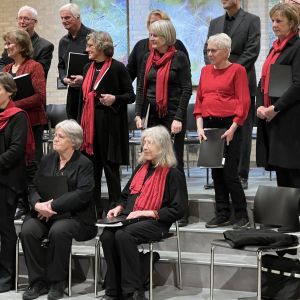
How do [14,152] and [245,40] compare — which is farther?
[245,40]

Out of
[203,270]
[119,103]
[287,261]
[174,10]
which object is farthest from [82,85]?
[174,10]

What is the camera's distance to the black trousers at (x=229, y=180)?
5027 mm

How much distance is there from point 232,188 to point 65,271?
1.31 meters

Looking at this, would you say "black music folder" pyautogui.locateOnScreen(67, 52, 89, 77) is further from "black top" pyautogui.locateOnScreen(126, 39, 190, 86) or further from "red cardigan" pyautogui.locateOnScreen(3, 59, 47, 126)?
"black top" pyautogui.locateOnScreen(126, 39, 190, 86)

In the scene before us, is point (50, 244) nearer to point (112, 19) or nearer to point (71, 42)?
point (71, 42)

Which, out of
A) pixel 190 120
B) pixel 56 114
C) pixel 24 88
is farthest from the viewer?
pixel 56 114

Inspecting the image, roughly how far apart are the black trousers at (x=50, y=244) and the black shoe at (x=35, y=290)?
29 millimetres

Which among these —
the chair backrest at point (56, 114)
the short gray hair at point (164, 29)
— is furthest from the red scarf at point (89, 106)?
the chair backrest at point (56, 114)

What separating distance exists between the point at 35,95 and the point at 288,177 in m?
2.08

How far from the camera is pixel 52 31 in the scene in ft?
30.8

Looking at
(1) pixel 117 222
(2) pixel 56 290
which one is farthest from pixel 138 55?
(2) pixel 56 290

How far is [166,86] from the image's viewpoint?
17.0ft

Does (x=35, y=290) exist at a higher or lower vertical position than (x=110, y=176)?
lower

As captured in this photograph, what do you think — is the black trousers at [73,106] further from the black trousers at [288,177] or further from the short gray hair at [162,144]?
the black trousers at [288,177]
